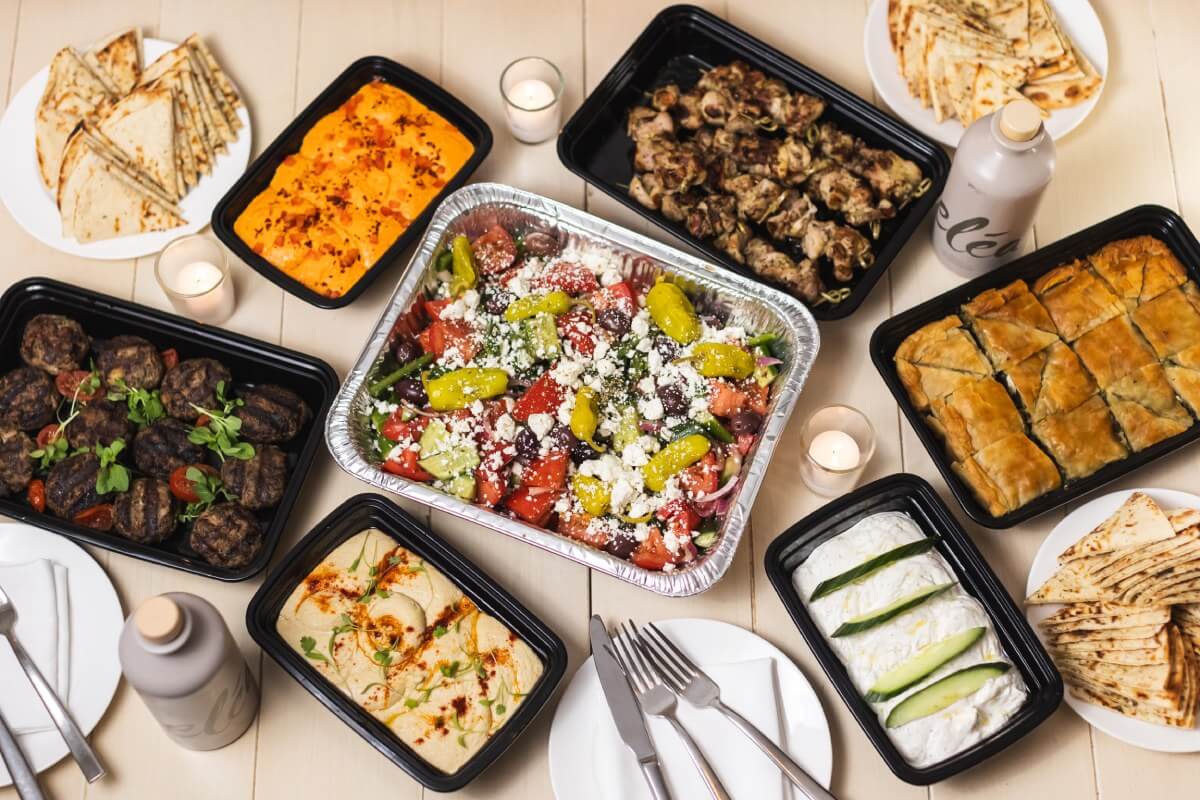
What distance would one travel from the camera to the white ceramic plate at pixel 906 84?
138 inches

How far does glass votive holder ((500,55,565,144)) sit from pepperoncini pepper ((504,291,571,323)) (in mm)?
699

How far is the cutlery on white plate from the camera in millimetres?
2773

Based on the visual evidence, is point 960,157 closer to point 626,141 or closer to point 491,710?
point 626,141

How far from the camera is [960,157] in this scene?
9.95 ft

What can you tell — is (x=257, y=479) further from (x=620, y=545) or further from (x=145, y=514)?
(x=620, y=545)

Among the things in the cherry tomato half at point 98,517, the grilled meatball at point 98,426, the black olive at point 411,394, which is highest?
the black olive at point 411,394

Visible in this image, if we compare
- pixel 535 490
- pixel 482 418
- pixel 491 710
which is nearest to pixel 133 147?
pixel 482 418

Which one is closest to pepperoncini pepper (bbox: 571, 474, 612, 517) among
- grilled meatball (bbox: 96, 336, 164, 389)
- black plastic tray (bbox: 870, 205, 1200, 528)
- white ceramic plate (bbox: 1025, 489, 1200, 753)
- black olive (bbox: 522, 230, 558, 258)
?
black olive (bbox: 522, 230, 558, 258)

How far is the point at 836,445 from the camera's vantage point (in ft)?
10.1

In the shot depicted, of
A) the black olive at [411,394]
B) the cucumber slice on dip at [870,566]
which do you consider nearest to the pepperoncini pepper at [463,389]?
the black olive at [411,394]

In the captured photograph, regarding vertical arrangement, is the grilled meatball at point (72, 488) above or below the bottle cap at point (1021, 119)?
below

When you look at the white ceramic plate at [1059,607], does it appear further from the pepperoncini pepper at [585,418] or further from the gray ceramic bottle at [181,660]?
the gray ceramic bottle at [181,660]

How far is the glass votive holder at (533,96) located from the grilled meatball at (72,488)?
161cm

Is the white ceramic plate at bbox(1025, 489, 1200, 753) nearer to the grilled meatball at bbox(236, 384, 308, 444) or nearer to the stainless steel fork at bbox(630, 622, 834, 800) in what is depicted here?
the stainless steel fork at bbox(630, 622, 834, 800)
